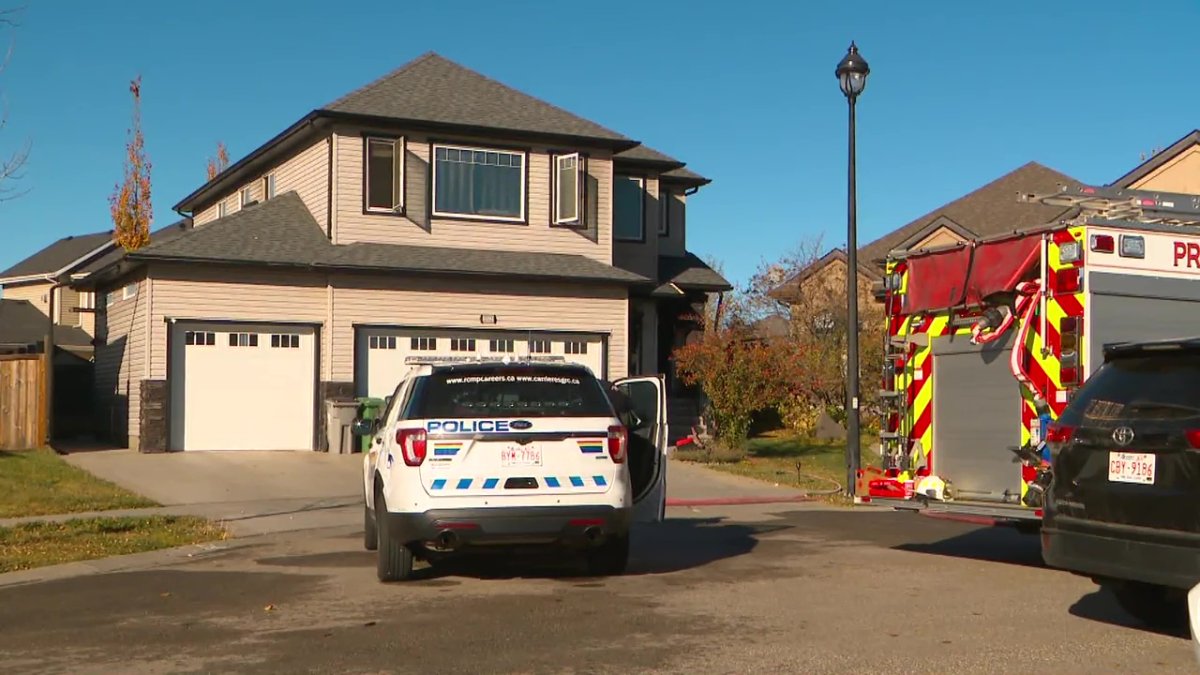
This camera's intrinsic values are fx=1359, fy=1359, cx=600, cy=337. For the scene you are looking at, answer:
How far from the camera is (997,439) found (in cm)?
1187

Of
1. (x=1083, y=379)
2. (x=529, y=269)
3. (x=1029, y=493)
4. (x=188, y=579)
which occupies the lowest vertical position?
(x=188, y=579)

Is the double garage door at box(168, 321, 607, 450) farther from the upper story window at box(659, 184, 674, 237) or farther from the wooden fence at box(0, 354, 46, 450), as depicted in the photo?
the upper story window at box(659, 184, 674, 237)

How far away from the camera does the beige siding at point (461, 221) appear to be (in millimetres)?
25609

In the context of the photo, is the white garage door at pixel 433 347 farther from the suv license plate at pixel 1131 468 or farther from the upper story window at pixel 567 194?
the suv license plate at pixel 1131 468

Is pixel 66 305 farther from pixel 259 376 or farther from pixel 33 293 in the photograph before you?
pixel 259 376

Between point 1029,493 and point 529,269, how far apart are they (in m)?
15.7

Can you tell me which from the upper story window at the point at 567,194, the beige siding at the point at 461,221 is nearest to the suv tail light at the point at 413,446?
the beige siding at the point at 461,221

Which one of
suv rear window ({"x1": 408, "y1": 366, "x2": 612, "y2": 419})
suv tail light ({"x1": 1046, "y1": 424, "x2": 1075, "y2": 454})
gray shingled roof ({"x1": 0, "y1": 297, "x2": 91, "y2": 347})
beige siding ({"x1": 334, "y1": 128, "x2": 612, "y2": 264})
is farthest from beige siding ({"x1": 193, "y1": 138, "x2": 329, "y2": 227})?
suv tail light ({"x1": 1046, "y1": 424, "x2": 1075, "y2": 454})

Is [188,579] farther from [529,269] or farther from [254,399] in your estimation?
[529,269]

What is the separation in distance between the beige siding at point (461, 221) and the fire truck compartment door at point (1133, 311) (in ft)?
55.4

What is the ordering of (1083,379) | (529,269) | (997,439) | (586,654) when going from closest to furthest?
(586,654), (1083,379), (997,439), (529,269)

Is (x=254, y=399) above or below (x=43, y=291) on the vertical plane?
below

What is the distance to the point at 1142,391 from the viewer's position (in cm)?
849

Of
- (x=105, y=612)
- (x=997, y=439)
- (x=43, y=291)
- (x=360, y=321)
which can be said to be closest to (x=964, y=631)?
(x=997, y=439)
